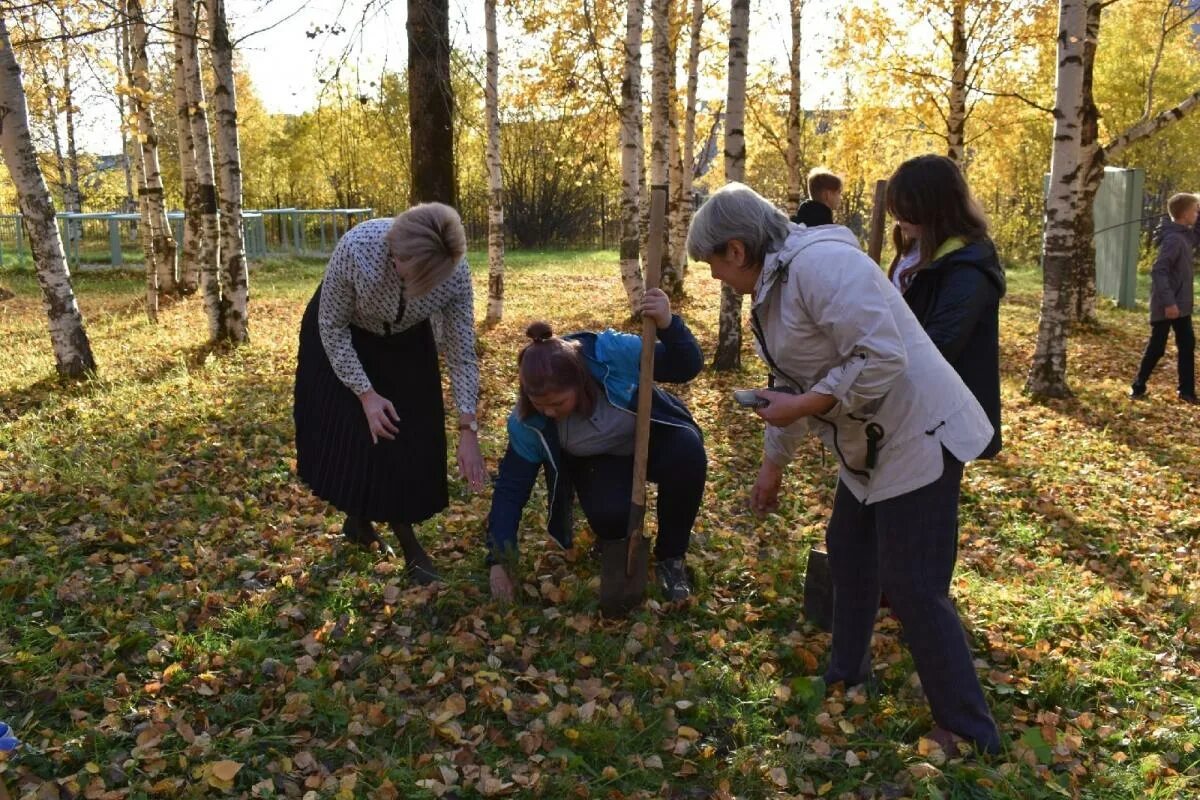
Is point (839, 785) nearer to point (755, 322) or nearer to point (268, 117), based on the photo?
point (755, 322)

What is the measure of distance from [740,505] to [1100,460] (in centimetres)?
288

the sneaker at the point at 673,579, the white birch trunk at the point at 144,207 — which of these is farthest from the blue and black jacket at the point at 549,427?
the white birch trunk at the point at 144,207

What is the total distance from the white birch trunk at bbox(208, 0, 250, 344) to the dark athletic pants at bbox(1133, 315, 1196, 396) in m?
8.89

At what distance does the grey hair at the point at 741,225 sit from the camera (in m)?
2.60

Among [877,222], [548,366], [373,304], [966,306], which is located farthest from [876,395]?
[877,222]

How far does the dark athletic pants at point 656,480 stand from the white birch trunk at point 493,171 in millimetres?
8506

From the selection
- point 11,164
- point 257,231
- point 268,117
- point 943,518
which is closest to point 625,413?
point 943,518

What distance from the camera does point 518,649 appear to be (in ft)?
11.8

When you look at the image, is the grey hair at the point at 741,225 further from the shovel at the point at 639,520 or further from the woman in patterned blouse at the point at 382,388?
the woman in patterned blouse at the point at 382,388

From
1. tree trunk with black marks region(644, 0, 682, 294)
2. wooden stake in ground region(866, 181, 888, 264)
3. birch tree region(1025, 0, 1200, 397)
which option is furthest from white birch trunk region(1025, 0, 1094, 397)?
tree trunk with black marks region(644, 0, 682, 294)

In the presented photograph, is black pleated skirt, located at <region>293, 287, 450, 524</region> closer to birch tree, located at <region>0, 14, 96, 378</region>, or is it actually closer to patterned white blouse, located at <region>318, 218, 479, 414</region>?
patterned white blouse, located at <region>318, 218, 479, 414</region>

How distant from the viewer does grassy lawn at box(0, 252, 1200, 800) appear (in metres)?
2.86

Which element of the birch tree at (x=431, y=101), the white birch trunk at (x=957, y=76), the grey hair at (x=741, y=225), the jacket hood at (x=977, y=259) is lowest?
the jacket hood at (x=977, y=259)

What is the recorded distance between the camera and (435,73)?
732 cm
